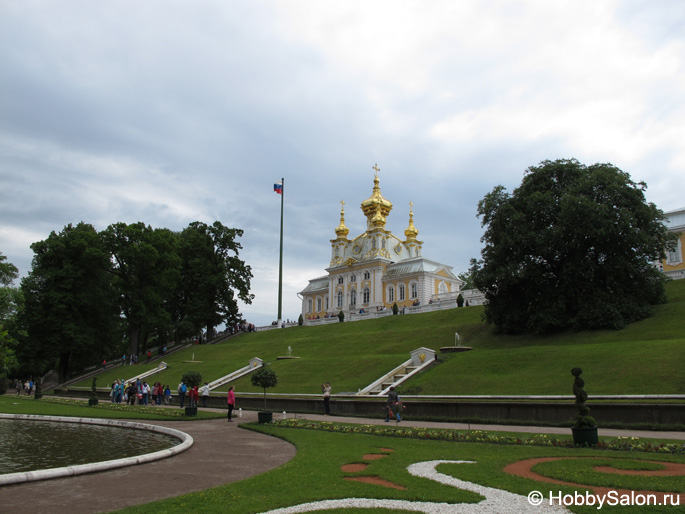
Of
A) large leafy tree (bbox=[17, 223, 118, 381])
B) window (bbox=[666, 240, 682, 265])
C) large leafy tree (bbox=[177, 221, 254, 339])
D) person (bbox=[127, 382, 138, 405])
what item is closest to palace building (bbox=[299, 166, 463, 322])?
large leafy tree (bbox=[177, 221, 254, 339])

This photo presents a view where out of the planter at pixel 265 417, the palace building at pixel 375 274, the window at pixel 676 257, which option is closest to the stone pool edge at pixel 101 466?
the planter at pixel 265 417

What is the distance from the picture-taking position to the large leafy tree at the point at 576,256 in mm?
30438

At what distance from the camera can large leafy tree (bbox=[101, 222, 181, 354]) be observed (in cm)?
5162

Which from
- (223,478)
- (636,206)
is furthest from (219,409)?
(636,206)

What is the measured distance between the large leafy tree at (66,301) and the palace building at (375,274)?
1138 inches

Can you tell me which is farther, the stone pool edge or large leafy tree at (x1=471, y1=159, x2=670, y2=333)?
large leafy tree at (x1=471, y1=159, x2=670, y2=333)

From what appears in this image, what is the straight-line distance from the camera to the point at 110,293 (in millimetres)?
52969

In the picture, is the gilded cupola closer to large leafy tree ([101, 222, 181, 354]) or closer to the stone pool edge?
large leafy tree ([101, 222, 181, 354])

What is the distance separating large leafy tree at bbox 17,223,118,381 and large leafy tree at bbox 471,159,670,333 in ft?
119

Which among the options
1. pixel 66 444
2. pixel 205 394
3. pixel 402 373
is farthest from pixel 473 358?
pixel 66 444

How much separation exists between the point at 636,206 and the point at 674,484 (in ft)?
90.5

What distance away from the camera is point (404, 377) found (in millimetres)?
25797

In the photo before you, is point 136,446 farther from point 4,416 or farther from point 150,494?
point 4,416

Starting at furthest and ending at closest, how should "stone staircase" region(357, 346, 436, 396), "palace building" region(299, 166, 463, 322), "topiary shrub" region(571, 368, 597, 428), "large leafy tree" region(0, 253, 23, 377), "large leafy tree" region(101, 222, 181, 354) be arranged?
"palace building" region(299, 166, 463, 322) → "large leafy tree" region(101, 222, 181, 354) → "large leafy tree" region(0, 253, 23, 377) → "stone staircase" region(357, 346, 436, 396) → "topiary shrub" region(571, 368, 597, 428)
